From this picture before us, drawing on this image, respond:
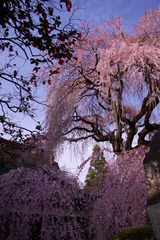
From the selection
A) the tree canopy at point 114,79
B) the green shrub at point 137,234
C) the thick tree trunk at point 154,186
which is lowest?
the green shrub at point 137,234

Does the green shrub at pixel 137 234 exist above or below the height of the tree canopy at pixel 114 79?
below

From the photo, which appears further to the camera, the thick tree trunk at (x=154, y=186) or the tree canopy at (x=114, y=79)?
the tree canopy at (x=114, y=79)

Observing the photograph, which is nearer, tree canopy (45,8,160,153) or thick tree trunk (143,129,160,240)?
thick tree trunk (143,129,160,240)

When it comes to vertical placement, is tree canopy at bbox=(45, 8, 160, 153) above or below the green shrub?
above

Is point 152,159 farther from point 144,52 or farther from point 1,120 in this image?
point 144,52

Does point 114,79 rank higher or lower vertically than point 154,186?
higher

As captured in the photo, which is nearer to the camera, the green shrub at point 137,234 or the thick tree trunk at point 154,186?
the thick tree trunk at point 154,186

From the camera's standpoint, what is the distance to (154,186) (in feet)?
10.2

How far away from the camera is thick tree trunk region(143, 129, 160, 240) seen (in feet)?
9.89

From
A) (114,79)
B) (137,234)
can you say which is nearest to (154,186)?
(137,234)

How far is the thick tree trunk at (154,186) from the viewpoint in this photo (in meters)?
3.02

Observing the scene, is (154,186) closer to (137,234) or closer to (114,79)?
(137,234)

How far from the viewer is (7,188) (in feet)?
21.0

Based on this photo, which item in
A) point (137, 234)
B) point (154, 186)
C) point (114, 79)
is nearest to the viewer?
point (154, 186)
